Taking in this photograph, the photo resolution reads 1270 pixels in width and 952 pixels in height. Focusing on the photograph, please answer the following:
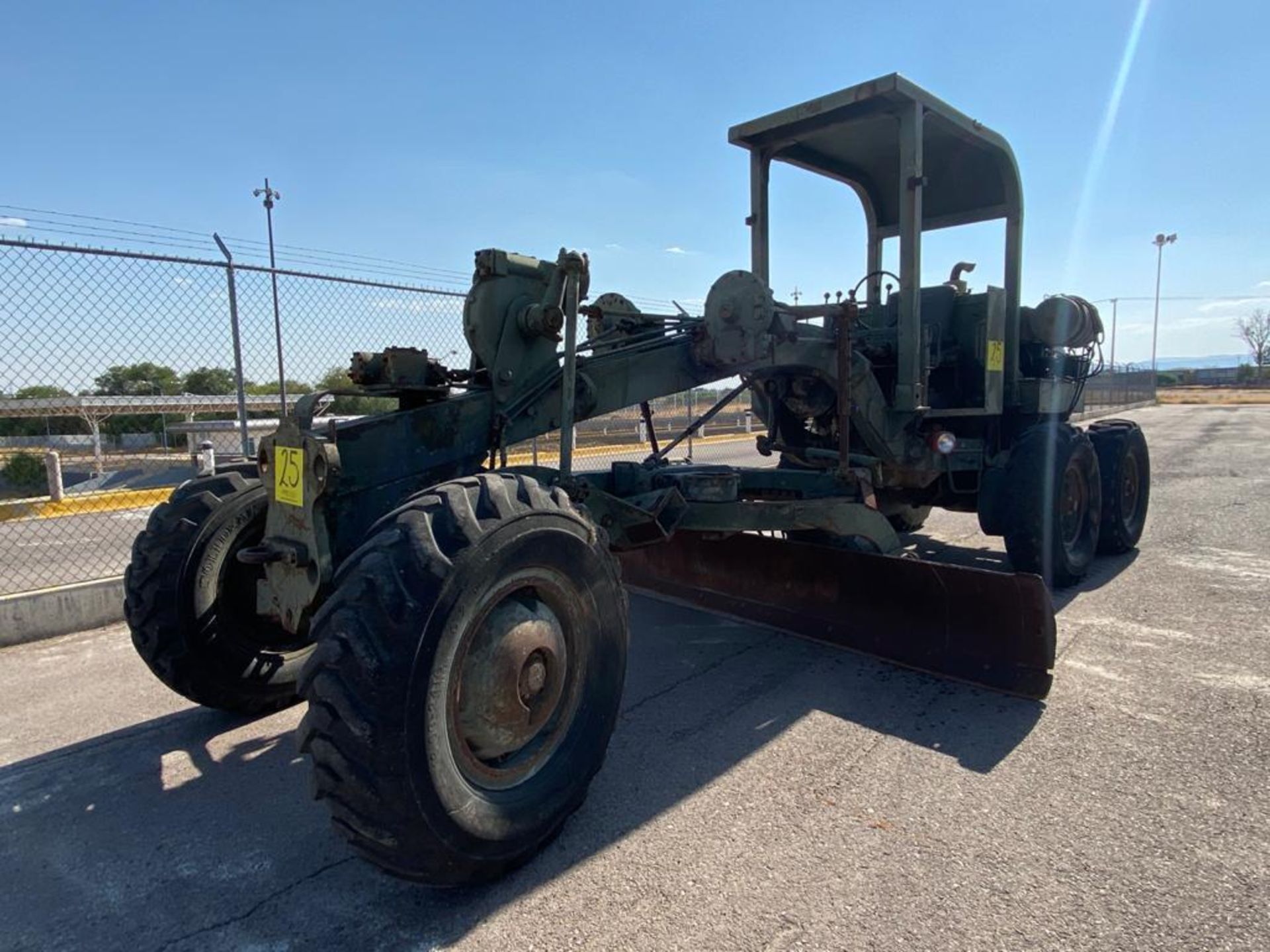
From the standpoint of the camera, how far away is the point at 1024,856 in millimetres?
2654

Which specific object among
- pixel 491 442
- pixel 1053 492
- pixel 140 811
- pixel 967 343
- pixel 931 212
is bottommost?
pixel 140 811

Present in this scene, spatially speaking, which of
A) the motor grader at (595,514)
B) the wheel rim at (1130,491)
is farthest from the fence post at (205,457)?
the wheel rim at (1130,491)

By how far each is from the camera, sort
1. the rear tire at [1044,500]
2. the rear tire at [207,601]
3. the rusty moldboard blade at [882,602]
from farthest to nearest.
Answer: the rear tire at [1044,500], the rusty moldboard blade at [882,602], the rear tire at [207,601]

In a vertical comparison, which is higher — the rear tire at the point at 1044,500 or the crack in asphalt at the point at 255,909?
the rear tire at the point at 1044,500

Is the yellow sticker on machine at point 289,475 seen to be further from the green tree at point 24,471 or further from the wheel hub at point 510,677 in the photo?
the green tree at point 24,471

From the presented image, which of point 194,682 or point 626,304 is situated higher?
point 626,304

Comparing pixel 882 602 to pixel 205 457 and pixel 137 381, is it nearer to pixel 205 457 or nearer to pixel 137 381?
pixel 205 457

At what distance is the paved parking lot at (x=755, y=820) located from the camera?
2.36 metres

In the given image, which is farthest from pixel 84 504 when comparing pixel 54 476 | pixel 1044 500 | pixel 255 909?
pixel 1044 500

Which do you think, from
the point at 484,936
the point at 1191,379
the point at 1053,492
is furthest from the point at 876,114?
the point at 1191,379

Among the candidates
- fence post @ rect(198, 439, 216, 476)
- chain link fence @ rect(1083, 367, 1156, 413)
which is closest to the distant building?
chain link fence @ rect(1083, 367, 1156, 413)

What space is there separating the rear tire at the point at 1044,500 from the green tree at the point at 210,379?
6.55 meters

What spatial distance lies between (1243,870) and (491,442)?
3.24 meters

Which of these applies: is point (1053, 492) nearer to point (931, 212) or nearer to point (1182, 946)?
point (931, 212)
